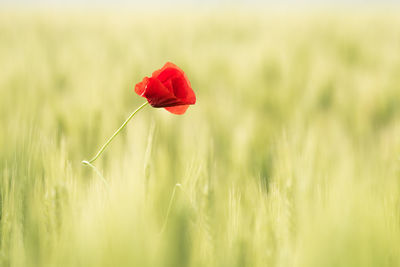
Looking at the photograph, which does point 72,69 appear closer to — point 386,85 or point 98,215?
point 386,85

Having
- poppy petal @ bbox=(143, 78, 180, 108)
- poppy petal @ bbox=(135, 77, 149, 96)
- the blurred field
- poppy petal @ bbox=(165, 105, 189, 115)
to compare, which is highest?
poppy petal @ bbox=(135, 77, 149, 96)

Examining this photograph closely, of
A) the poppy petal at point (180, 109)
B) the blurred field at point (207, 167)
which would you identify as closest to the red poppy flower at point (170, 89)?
the poppy petal at point (180, 109)

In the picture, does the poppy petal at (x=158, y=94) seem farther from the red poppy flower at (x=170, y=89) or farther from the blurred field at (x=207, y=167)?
the blurred field at (x=207, y=167)

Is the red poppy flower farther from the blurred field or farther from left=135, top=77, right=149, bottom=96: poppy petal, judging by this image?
the blurred field

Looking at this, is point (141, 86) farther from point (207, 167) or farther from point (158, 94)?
point (207, 167)

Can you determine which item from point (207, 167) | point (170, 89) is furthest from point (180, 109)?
point (207, 167)

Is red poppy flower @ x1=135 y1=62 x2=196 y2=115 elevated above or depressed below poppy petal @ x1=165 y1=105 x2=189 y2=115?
above

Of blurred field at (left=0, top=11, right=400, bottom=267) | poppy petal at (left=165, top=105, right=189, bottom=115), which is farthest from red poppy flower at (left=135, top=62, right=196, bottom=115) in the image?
blurred field at (left=0, top=11, right=400, bottom=267)
